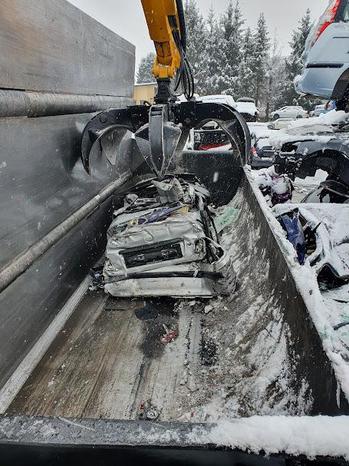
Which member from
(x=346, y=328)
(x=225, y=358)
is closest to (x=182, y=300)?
(x=225, y=358)

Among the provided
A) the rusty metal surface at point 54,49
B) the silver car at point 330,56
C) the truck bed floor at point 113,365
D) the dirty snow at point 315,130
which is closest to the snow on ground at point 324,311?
the truck bed floor at point 113,365

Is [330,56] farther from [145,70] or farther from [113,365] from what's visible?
[145,70]

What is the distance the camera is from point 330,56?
19.1 feet

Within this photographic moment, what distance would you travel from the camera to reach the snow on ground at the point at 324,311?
3.47ft

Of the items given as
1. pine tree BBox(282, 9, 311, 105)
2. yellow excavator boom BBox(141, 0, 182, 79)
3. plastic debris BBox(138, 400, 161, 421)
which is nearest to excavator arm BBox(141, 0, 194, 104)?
yellow excavator boom BBox(141, 0, 182, 79)

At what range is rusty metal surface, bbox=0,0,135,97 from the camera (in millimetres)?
1954

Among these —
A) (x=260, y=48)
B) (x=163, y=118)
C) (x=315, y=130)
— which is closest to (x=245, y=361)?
(x=163, y=118)

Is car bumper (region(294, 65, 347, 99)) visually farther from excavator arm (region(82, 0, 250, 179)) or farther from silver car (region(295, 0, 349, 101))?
excavator arm (region(82, 0, 250, 179))

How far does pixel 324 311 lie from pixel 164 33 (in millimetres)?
2866

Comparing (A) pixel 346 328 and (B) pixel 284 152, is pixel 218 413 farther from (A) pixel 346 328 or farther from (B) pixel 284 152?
(B) pixel 284 152

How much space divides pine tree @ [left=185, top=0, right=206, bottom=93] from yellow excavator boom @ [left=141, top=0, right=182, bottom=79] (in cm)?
3358

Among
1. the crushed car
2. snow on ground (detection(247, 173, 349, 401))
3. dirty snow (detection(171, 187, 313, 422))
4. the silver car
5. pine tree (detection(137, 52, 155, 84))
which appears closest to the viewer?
snow on ground (detection(247, 173, 349, 401))

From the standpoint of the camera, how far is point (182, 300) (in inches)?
104

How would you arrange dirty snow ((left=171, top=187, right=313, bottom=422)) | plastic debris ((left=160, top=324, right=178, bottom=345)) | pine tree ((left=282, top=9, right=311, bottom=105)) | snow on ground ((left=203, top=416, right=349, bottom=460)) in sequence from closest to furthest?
1. snow on ground ((left=203, top=416, right=349, bottom=460))
2. dirty snow ((left=171, top=187, right=313, bottom=422))
3. plastic debris ((left=160, top=324, right=178, bottom=345))
4. pine tree ((left=282, top=9, right=311, bottom=105))
